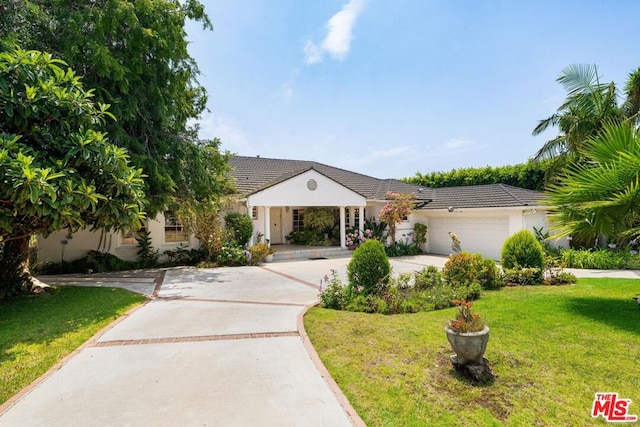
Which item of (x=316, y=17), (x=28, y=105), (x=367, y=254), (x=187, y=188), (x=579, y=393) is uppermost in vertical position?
(x=316, y=17)

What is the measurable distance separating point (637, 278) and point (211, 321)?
1453 centimetres

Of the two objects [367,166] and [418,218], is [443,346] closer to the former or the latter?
[418,218]

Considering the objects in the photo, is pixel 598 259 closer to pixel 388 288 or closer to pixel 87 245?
pixel 388 288

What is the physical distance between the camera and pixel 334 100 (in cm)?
1638

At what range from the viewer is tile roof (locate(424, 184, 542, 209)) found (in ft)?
58.0

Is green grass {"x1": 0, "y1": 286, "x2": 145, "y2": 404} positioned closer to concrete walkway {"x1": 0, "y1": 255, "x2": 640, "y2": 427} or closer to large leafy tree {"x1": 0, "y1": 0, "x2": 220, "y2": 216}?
concrete walkway {"x1": 0, "y1": 255, "x2": 640, "y2": 427}

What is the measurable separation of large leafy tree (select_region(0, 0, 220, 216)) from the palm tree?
50.9 ft

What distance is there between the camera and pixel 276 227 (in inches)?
936

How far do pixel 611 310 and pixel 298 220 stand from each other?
18.7 meters

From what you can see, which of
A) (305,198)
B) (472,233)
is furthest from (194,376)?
(472,233)

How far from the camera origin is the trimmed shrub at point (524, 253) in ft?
38.4

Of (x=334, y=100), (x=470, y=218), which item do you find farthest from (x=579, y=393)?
(x=470, y=218)

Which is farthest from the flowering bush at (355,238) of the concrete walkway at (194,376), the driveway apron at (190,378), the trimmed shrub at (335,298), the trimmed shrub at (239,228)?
the driveway apron at (190,378)

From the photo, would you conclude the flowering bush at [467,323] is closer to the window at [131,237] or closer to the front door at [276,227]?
the window at [131,237]
